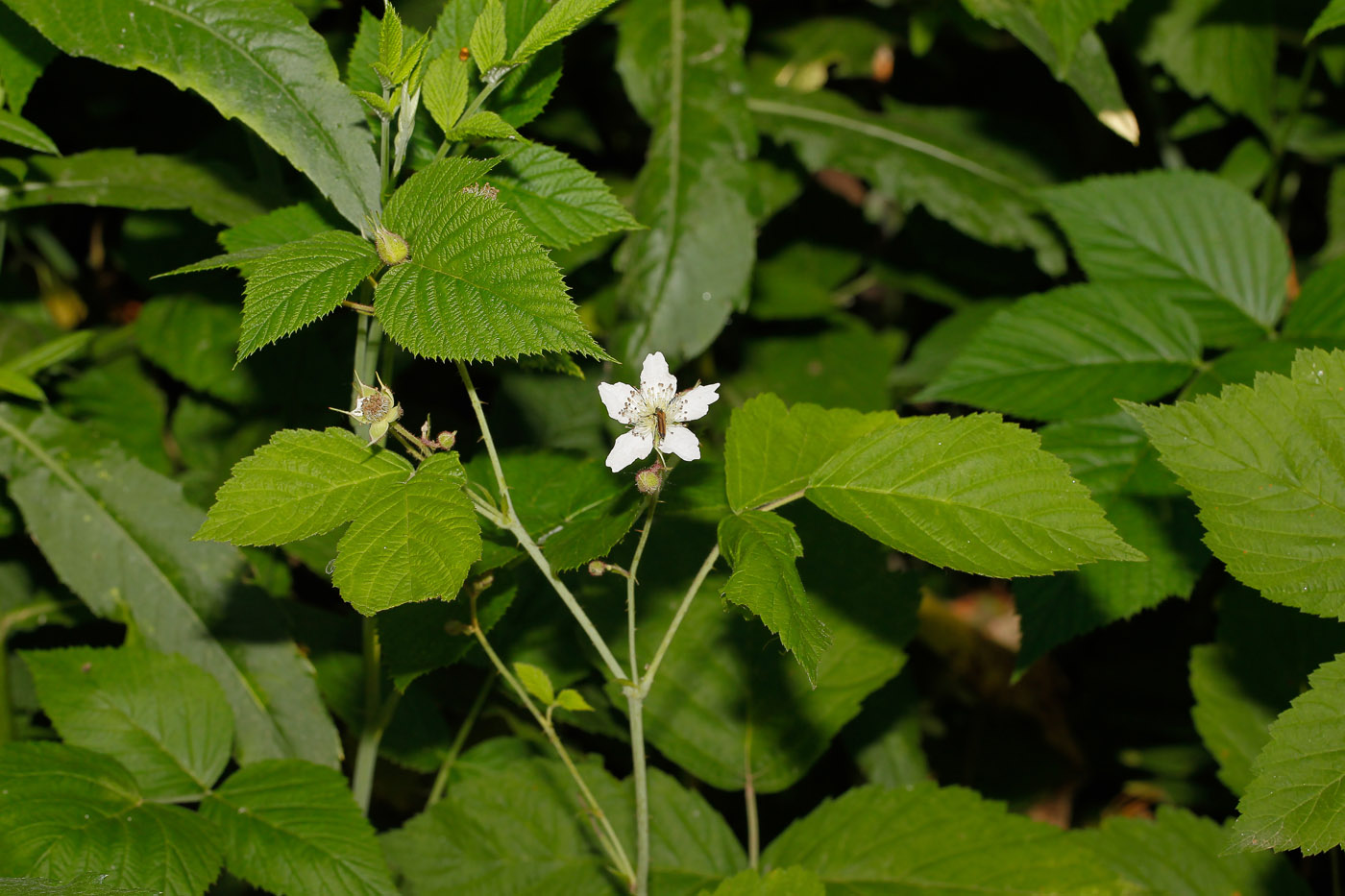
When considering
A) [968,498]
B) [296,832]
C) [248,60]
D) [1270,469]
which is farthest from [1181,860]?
[248,60]

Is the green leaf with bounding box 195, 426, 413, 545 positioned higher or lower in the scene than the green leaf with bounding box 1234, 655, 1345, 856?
higher

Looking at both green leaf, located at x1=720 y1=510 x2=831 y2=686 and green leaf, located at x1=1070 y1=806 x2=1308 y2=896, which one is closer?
green leaf, located at x1=720 y1=510 x2=831 y2=686

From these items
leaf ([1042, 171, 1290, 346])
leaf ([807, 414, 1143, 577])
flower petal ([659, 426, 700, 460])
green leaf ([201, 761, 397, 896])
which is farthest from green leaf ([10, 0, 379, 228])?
leaf ([1042, 171, 1290, 346])

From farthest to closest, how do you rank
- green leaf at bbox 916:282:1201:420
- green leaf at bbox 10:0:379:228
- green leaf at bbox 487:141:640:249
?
green leaf at bbox 916:282:1201:420 < green leaf at bbox 10:0:379:228 < green leaf at bbox 487:141:640:249

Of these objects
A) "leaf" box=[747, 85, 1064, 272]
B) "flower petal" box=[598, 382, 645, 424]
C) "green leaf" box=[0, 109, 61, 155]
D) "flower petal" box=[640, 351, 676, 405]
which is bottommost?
"flower petal" box=[598, 382, 645, 424]

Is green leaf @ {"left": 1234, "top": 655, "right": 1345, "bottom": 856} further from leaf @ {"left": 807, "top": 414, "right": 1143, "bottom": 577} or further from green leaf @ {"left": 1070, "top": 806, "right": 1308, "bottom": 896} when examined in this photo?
green leaf @ {"left": 1070, "top": 806, "right": 1308, "bottom": 896}

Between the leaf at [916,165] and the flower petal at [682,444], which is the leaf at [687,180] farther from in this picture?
the flower petal at [682,444]

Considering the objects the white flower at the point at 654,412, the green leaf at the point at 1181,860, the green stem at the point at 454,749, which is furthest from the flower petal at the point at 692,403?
the green leaf at the point at 1181,860
